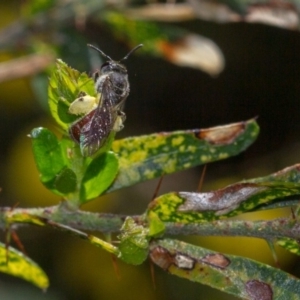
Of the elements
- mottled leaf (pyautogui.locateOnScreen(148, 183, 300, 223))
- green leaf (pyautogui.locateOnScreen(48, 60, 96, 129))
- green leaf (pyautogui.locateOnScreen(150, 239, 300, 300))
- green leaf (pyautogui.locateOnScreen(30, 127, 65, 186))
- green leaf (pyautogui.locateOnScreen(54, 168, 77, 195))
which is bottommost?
green leaf (pyautogui.locateOnScreen(150, 239, 300, 300))

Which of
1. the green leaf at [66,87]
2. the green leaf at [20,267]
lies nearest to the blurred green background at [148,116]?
the green leaf at [20,267]

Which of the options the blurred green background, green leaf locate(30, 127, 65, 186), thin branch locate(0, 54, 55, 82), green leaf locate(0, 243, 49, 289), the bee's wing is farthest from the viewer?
the blurred green background

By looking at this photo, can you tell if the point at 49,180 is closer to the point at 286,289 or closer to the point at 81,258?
the point at 286,289

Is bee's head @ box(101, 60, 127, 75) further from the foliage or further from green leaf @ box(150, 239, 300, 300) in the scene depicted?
green leaf @ box(150, 239, 300, 300)

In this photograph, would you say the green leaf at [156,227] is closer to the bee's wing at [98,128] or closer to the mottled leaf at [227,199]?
the mottled leaf at [227,199]

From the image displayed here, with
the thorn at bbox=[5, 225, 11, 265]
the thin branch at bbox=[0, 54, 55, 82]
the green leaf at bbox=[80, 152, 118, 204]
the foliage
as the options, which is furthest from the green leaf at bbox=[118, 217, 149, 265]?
the thin branch at bbox=[0, 54, 55, 82]

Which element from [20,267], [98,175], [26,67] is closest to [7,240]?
[20,267]
